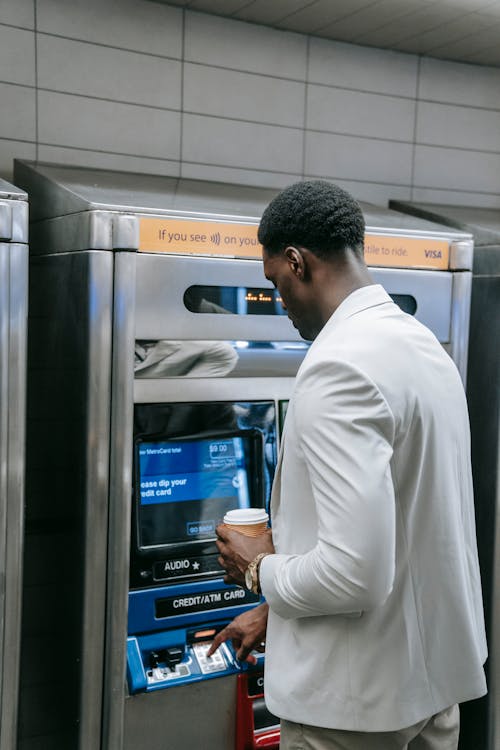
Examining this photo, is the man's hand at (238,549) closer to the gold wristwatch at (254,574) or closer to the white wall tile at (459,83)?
the gold wristwatch at (254,574)

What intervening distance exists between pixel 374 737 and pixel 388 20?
2.20m

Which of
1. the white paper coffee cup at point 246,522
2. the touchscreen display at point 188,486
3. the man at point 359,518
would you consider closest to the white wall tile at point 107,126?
the touchscreen display at point 188,486

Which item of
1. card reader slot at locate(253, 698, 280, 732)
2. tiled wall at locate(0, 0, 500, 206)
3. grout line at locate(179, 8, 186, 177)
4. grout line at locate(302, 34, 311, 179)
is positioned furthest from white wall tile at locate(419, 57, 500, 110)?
card reader slot at locate(253, 698, 280, 732)

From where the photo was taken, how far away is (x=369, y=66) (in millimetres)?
2959

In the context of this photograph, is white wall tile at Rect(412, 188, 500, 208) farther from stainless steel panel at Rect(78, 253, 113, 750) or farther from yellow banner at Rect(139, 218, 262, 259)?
stainless steel panel at Rect(78, 253, 113, 750)

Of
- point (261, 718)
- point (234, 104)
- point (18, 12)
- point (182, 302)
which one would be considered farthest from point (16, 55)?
point (261, 718)

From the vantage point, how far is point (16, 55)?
7.91ft

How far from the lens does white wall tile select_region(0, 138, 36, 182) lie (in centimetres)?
244

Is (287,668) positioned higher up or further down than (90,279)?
further down

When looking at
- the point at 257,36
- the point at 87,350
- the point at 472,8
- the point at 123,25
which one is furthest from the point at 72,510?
the point at 472,8

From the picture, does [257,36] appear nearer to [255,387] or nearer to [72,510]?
[255,387]

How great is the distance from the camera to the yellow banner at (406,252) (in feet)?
7.09

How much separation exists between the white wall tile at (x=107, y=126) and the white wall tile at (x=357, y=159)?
1.78 feet

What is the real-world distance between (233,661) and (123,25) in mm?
1955
